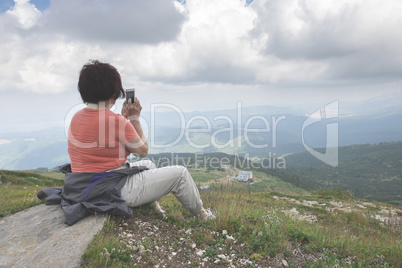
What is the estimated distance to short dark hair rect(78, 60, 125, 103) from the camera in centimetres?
373

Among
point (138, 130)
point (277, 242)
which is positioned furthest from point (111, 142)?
point (277, 242)

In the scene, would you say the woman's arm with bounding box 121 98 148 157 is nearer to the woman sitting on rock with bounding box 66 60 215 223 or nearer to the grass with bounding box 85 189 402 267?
the woman sitting on rock with bounding box 66 60 215 223

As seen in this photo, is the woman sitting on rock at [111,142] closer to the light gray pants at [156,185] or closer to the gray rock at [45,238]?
the light gray pants at [156,185]

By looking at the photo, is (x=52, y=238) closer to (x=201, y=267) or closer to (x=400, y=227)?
(x=201, y=267)

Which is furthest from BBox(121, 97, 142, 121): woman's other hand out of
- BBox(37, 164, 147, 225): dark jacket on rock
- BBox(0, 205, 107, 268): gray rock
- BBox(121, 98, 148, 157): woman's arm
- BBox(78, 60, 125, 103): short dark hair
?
BBox(0, 205, 107, 268): gray rock

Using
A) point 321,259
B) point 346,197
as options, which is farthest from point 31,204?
point 346,197

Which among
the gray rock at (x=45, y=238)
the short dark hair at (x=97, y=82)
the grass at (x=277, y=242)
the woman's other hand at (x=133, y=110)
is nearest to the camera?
the gray rock at (x=45, y=238)

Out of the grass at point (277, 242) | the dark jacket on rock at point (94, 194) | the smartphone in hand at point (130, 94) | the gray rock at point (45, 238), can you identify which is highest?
the smartphone in hand at point (130, 94)

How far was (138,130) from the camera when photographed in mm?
4426

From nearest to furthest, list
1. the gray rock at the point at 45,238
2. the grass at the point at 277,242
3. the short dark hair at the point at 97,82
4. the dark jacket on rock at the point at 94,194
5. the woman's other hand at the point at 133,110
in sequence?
1. the gray rock at the point at 45,238
2. the short dark hair at the point at 97,82
3. the grass at the point at 277,242
4. the dark jacket on rock at the point at 94,194
5. the woman's other hand at the point at 133,110

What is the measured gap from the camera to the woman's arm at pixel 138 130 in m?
3.97

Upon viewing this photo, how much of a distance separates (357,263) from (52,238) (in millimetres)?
5033

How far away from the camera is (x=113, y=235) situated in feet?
12.3

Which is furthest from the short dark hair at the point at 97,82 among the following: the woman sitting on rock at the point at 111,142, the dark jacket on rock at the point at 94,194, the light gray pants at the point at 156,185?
the light gray pants at the point at 156,185
